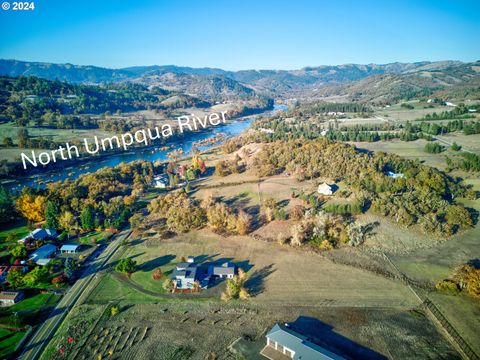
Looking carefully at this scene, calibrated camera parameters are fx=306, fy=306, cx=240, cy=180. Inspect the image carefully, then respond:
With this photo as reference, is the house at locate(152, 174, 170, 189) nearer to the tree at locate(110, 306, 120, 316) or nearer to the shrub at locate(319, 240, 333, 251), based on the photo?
the tree at locate(110, 306, 120, 316)

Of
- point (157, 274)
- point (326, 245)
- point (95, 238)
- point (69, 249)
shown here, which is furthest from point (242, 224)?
point (69, 249)

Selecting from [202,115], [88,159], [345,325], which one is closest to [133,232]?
[345,325]

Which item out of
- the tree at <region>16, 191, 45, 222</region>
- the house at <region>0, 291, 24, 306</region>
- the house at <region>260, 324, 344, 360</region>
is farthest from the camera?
the tree at <region>16, 191, 45, 222</region>

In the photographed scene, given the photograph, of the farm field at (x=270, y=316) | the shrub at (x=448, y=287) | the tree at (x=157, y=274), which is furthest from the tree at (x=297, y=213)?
the tree at (x=157, y=274)

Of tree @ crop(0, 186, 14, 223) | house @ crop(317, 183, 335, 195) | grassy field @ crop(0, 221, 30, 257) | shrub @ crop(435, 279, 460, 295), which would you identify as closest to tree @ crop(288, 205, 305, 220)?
house @ crop(317, 183, 335, 195)

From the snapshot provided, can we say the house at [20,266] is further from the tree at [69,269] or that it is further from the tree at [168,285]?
the tree at [168,285]

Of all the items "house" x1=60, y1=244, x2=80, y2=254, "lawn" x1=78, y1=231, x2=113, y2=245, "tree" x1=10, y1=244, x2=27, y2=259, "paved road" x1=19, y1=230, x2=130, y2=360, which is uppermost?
"tree" x1=10, y1=244, x2=27, y2=259
